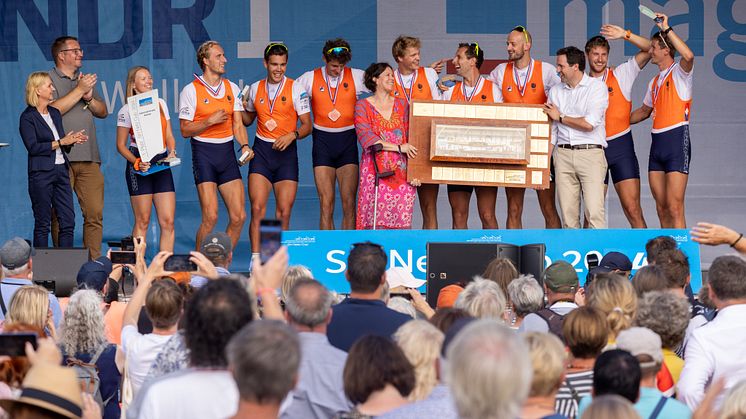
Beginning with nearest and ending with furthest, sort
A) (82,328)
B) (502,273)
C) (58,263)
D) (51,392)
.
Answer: (51,392), (82,328), (502,273), (58,263)

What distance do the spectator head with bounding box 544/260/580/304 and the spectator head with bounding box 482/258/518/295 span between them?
385mm

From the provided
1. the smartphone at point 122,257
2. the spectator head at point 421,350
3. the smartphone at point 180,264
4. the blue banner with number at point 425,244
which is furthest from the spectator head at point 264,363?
the blue banner with number at point 425,244

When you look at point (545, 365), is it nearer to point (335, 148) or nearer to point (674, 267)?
point (674, 267)

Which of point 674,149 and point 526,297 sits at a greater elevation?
point 674,149

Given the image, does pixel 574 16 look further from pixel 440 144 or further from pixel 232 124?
pixel 232 124

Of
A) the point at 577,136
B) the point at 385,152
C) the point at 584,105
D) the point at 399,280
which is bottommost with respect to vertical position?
the point at 399,280

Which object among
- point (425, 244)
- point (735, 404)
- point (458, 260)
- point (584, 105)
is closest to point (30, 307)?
point (735, 404)

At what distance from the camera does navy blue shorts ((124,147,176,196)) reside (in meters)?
7.70

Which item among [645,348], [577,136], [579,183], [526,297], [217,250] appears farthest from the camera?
[579,183]

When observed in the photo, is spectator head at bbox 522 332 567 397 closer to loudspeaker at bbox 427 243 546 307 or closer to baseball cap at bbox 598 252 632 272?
baseball cap at bbox 598 252 632 272

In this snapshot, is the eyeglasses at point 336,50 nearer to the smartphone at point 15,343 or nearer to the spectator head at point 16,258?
the spectator head at point 16,258

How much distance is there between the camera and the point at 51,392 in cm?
Result: 245

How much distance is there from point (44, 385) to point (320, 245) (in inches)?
177

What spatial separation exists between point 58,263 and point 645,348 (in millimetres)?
4582
